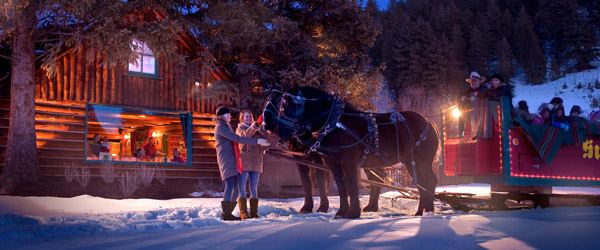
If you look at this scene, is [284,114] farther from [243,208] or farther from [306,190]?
[306,190]

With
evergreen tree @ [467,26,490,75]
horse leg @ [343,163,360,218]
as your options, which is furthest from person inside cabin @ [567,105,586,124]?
evergreen tree @ [467,26,490,75]

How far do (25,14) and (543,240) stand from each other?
12.4m

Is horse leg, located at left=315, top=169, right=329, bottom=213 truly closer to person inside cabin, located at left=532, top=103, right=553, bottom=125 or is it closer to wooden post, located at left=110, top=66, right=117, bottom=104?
person inside cabin, located at left=532, top=103, right=553, bottom=125

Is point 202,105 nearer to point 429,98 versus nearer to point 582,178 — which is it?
point 582,178

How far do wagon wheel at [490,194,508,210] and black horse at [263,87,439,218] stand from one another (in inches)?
77.0

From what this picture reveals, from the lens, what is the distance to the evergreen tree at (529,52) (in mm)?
65312

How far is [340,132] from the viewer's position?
8.45m

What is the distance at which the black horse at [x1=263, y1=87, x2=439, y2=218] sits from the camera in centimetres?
830

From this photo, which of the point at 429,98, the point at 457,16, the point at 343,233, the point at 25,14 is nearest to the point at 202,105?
the point at 25,14

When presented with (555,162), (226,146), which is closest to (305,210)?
(226,146)

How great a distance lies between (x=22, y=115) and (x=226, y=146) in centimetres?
738

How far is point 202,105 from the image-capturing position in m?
17.9

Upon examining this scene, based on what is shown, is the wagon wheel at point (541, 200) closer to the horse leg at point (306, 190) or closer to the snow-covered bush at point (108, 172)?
the horse leg at point (306, 190)

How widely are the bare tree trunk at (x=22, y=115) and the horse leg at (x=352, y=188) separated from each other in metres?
9.01
